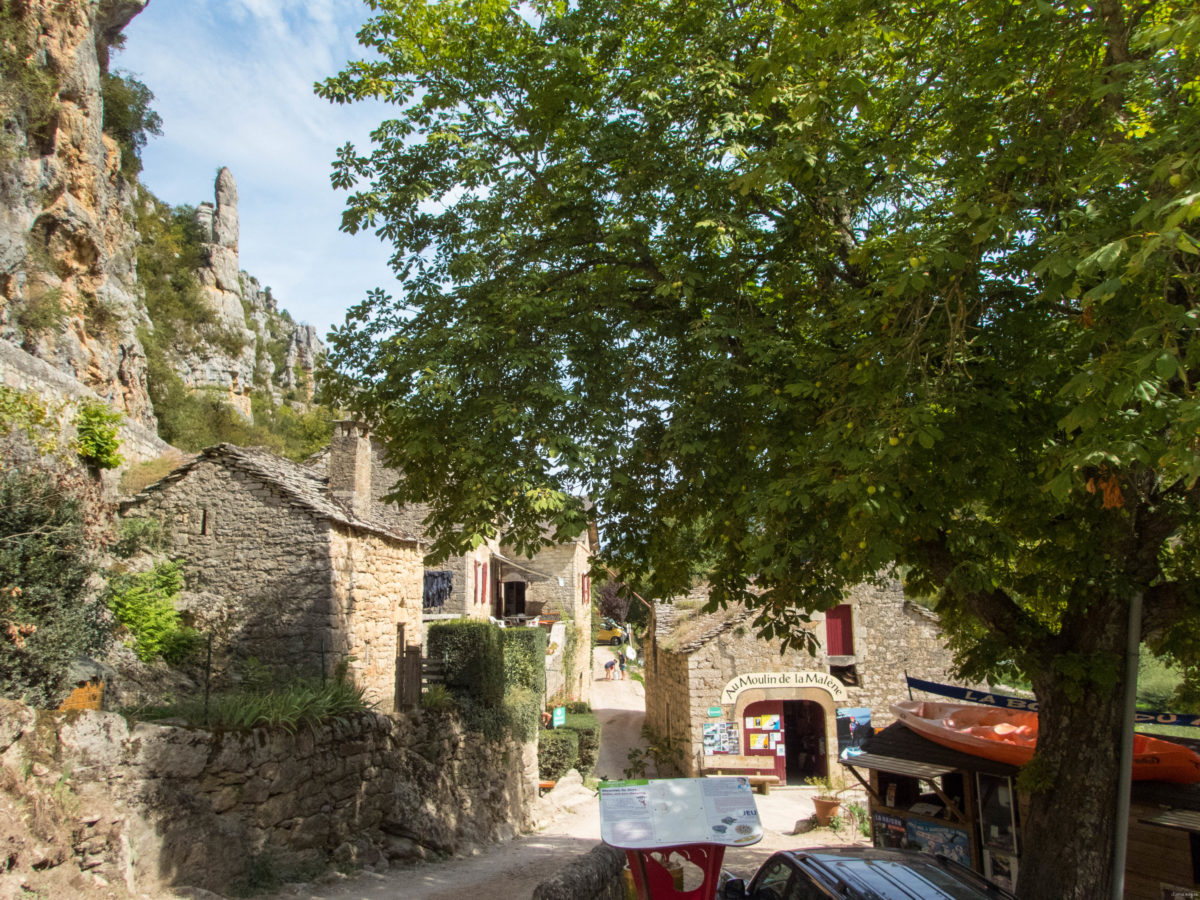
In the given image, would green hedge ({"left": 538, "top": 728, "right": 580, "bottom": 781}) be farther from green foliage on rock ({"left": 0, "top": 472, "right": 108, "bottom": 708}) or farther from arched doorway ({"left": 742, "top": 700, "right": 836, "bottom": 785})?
green foliage on rock ({"left": 0, "top": 472, "right": 108, "bottom": 708})

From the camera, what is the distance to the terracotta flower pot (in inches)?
577

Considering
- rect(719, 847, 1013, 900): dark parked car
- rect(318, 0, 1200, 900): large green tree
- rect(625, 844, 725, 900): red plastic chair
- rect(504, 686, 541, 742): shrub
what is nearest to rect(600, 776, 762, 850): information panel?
rect(625, 844, 725, 900): red plastic chair

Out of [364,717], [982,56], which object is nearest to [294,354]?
[364,717]

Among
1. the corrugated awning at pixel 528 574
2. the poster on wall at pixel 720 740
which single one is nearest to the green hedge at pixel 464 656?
the poster on wall at pixel 720 740

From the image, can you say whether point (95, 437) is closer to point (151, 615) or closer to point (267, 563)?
point (151, 615)

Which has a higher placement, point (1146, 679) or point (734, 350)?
point (734, 350)

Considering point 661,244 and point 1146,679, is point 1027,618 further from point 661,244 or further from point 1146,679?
point 1146,679

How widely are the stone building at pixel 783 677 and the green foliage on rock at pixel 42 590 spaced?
13.5 m

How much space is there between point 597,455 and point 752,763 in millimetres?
13837

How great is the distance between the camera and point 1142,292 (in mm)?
4664

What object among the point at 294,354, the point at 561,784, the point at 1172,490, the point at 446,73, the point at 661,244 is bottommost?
the point at 561,784

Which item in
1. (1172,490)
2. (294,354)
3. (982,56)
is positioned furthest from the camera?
(294,354)

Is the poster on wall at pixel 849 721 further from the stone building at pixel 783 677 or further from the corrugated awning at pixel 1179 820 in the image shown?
the corrugated awning at pixel 1179 820

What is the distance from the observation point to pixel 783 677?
18.9 metres
